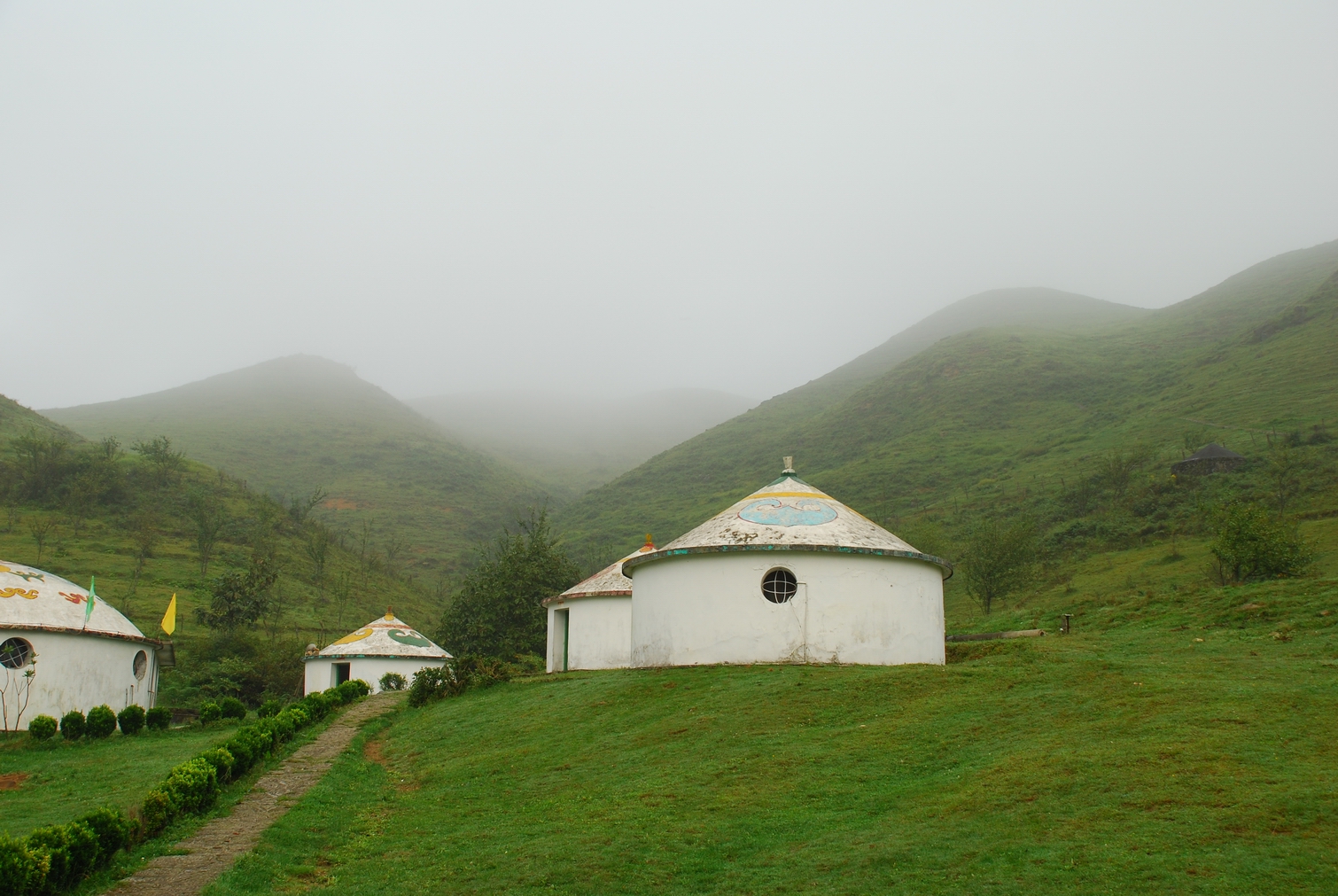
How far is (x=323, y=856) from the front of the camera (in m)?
9.74

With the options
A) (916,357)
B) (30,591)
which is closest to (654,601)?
(30,591)

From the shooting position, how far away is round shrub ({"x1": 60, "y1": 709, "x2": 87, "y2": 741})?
21688 mm

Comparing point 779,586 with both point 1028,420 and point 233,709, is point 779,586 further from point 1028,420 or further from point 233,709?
point 1028,420

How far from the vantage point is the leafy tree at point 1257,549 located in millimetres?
26438

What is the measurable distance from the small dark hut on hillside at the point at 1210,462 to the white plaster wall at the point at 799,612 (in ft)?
131

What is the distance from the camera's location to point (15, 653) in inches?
923

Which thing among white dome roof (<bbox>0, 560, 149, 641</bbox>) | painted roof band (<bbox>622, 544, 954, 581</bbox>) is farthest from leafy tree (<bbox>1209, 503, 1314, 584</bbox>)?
white dome roof (<bbox>0, 560, 149, 641</bbox>)

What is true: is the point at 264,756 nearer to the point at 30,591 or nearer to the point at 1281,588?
the point at 30,591

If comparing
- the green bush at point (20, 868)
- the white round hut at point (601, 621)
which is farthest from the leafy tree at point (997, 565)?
the green bush at point (20, 868)

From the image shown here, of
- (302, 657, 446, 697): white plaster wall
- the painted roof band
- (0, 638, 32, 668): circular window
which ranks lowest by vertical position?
(302, 657, 446, 697): white plaster wall

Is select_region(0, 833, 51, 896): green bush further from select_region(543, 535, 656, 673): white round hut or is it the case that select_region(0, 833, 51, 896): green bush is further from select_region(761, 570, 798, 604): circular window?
select_region(543, 535, 656, 673): white round hut

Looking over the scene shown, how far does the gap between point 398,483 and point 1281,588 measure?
290ft

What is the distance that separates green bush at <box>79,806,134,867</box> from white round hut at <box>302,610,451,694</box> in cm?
2460

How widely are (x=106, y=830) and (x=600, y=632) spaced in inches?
730
